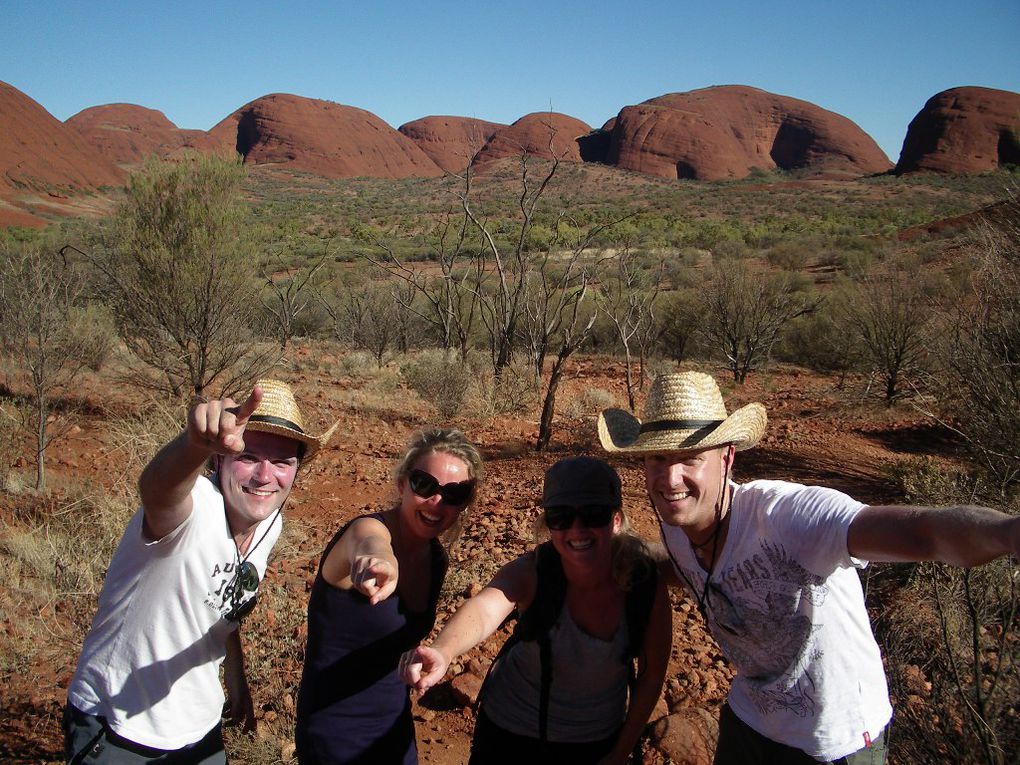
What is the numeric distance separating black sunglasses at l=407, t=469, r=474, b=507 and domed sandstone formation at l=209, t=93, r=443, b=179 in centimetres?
9363

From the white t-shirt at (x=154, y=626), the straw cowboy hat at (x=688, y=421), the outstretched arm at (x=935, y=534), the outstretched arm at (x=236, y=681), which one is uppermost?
the straw cowboy hat at (x=688, y=421)

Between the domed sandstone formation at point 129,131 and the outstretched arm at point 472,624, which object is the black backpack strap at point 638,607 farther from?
the domed sandstone formation at point 129,131

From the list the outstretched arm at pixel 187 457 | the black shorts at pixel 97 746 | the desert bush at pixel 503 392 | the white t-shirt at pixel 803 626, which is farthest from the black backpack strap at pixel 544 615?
the desert bush at pixel 503 392

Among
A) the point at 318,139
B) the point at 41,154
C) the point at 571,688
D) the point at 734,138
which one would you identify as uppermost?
the point at 734,138

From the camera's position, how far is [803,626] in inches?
61.7

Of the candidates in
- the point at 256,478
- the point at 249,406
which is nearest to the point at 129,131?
the point at 256,478

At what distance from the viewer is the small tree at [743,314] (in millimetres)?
15672

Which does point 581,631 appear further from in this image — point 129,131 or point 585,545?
point 129,131

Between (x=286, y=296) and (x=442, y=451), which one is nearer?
(x=442, y=451)

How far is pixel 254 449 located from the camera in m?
1.90

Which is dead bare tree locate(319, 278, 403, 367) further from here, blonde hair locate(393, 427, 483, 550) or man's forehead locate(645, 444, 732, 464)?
man's forehead locate(645, 444, 732, 464)

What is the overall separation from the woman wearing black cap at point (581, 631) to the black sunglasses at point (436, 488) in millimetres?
255

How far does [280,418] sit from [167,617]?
0.60 meters

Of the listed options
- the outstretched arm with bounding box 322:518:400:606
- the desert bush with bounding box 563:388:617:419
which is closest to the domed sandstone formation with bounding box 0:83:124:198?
the desert bush with bounding box 563:388:617:419
